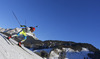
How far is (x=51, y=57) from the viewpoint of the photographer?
74.3m

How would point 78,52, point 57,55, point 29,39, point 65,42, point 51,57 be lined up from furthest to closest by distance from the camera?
point 29,39 → point 65,42 → point 78,52 → point 57,55 → point 51,57

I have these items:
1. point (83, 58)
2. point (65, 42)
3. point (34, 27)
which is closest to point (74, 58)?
point (83, 58)

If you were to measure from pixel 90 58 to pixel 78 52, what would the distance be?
989 centimetres

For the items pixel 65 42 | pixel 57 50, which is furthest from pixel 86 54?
pixel 65 42

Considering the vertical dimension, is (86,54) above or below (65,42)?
below

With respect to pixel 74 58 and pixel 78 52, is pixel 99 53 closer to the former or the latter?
pixel 78 52

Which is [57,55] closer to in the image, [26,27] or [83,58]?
[83,58]

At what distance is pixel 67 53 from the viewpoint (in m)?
81.3

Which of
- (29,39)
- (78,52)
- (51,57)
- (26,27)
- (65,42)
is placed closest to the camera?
(26,27)

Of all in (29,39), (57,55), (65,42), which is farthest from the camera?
(29,39)

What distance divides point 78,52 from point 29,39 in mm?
80407

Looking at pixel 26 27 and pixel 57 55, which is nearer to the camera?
pixel 26 27

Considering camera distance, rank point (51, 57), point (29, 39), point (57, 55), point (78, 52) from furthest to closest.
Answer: point (29, 39) → point (78, 52) → point (57, 55) → point (51, 57)

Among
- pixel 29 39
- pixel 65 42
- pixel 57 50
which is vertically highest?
pixel 29 39
